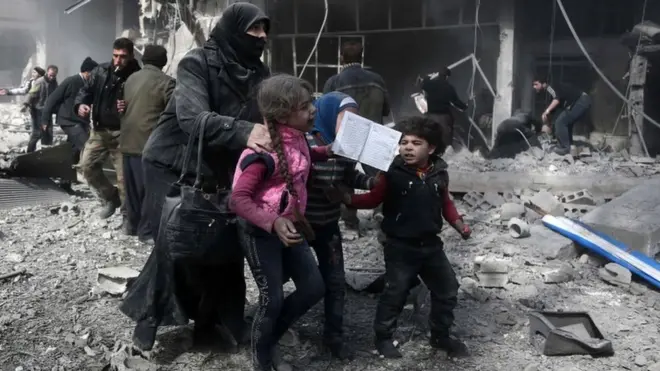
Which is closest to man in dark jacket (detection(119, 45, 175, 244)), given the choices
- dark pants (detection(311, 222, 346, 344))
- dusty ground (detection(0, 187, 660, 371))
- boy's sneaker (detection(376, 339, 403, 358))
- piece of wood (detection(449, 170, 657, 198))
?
dusty ground (detection(0, 187, 660, 371))

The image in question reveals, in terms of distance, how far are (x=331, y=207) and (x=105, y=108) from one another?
3559 mm

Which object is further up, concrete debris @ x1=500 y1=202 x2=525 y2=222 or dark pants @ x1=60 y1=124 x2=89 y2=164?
dark pants @ x1=60 y1=124 x2=89 y2=164

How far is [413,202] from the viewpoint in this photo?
3.31 metres

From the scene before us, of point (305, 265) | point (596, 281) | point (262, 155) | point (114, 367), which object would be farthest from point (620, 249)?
point (114, 367)

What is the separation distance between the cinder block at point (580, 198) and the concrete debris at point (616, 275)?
1.95m

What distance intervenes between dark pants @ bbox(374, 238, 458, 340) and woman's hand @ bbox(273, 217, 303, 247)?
2.97 ft

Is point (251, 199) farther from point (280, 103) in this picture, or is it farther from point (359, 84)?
point (359, 84)

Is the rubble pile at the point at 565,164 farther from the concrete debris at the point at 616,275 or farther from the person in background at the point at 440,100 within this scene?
the concrete debris at the point at 616,275

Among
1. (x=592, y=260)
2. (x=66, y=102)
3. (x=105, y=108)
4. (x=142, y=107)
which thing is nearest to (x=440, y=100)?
(x=592, y=260)

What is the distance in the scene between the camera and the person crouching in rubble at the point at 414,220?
10.8ft

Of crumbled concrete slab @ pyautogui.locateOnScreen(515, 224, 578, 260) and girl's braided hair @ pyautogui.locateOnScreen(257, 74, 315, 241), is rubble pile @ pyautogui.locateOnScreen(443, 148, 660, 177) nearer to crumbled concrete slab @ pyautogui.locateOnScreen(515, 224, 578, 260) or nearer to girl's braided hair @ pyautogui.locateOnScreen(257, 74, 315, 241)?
crumbled concrete slab @ pyautogui.locateOnScreen(515, 224, 578, 260)

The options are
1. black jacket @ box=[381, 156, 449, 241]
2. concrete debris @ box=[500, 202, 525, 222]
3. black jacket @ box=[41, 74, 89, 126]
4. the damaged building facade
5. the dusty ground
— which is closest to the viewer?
black jacket @ box=[381, 156, 449, 241]

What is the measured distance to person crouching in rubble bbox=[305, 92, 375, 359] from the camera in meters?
3.17

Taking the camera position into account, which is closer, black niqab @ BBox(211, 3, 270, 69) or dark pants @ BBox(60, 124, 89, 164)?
black niqab @ BBox(211, 3, 270, 69)
